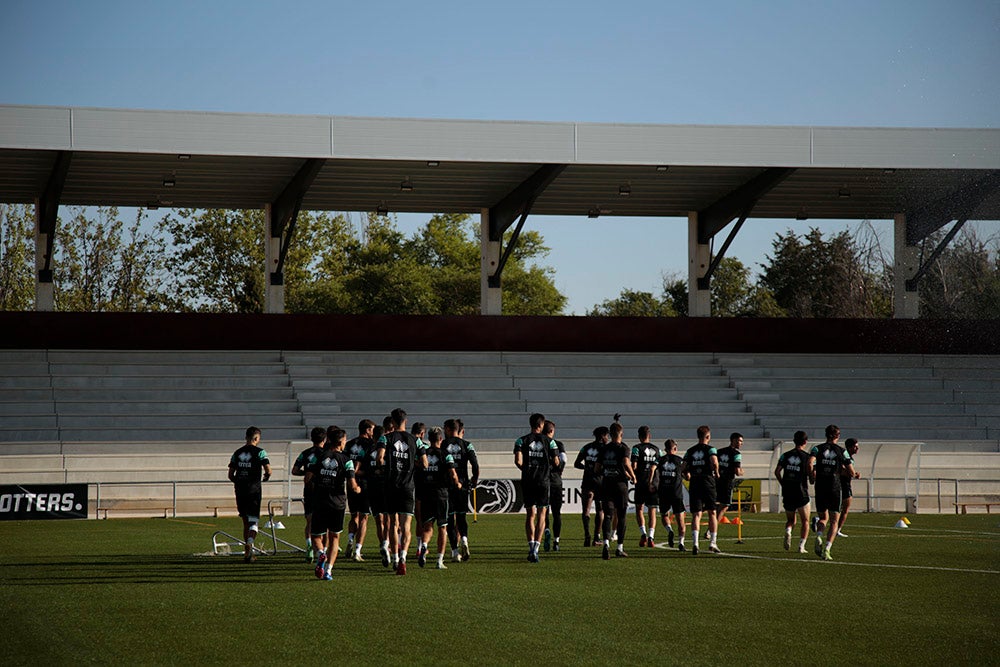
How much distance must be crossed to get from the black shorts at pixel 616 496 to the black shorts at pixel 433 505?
3.04 meters

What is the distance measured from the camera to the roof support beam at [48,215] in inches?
1253

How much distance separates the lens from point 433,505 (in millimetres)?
16125

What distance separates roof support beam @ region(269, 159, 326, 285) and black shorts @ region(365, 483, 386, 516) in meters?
16.5

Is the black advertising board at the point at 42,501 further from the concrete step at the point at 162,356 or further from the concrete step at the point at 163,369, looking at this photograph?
the concrete step at the point at 162,356

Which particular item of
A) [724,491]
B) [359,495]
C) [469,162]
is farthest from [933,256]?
[359,495]

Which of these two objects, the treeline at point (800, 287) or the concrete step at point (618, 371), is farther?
the treeline at point (800, 287)

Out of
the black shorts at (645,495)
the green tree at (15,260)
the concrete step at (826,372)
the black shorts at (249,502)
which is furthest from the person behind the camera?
the green tree at (15,260)

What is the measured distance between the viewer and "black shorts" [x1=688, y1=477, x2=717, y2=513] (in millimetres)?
19250

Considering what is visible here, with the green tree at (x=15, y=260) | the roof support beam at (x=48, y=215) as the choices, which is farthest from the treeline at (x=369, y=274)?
the roof support beam at (x=48, y=215)

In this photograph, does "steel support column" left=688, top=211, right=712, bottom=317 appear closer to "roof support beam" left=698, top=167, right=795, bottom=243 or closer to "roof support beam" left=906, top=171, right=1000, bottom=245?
"roof support beam" left=698, top=167, right=795, bottom=243

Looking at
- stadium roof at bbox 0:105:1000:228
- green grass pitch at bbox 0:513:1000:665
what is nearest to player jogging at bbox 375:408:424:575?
green grass pitch at bbox 0:513:1000:665

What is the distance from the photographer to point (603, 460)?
1814cm

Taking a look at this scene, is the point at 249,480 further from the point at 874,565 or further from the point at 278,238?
the point at 278,238

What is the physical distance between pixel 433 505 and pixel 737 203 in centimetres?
2253
